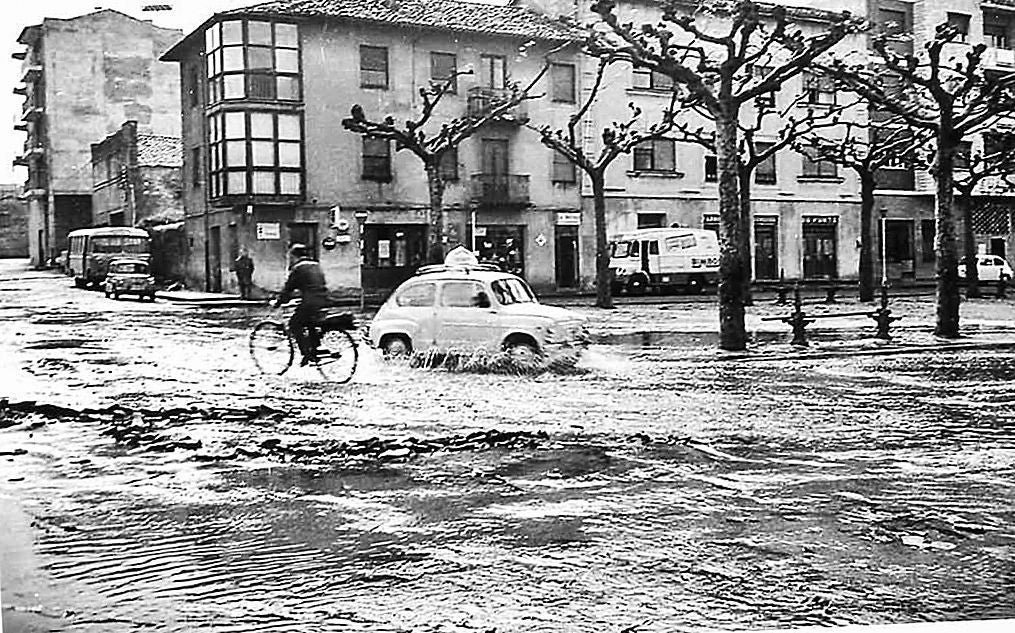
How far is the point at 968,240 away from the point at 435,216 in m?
2.04

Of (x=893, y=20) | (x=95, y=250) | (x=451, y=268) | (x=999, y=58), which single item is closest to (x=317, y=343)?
(x=451, y=268)

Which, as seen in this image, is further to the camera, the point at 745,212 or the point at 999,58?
the point at 999,58

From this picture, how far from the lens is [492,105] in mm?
3510

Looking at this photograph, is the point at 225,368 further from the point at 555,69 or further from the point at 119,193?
the point at 555,69

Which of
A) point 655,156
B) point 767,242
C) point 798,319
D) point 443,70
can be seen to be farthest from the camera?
point 798,319

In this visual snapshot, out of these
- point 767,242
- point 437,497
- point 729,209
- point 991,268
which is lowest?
point 437,497

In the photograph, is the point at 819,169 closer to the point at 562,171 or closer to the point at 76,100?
the point at 562,171

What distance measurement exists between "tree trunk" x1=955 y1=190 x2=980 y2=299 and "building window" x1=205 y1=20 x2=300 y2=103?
7.05ft

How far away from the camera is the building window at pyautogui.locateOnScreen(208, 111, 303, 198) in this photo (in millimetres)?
3051

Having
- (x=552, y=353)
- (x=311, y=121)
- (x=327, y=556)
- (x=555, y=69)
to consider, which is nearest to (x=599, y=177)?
(x=555, y=69)

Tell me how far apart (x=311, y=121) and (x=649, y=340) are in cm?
155

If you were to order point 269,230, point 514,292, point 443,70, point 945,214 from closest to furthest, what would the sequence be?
point 269,230 → point 443,70 → point 514,292 → point 945,214

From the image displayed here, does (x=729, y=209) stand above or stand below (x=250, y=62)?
below

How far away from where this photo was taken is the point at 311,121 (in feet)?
10.5
